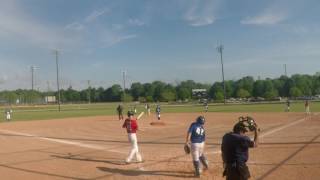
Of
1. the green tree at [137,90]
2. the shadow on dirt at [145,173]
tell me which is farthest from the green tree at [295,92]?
the shadow on dirt at [145,173]

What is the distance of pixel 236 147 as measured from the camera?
7695 mm

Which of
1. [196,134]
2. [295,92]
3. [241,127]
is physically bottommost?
[196,134]

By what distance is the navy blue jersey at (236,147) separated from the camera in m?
7.62

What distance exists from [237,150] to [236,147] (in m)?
0.06

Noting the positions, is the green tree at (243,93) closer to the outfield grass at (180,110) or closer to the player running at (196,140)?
the outfield grass at (180,110)

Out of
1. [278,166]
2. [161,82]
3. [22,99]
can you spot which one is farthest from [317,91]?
[278,166]

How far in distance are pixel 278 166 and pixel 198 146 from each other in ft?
9.30

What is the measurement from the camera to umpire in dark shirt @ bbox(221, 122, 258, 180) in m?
7.63

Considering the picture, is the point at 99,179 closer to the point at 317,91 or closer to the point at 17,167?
the point at 17,167

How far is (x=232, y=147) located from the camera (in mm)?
7727

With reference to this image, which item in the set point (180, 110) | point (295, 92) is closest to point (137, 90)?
→ point (295, 92)

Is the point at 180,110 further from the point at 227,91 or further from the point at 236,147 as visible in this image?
the point at 227,91

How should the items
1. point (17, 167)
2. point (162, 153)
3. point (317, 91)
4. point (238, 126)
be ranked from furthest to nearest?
point (317, 91) → point (162, 153) → point (17, 167) → point (238, 126)

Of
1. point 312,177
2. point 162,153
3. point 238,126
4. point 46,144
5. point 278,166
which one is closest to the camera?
point 238,126
